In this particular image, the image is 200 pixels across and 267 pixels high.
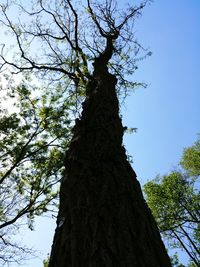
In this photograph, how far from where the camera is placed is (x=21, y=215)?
10.1 metres

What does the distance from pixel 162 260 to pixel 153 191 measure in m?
17.1

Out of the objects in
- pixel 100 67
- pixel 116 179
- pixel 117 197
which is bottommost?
pixel 117 197

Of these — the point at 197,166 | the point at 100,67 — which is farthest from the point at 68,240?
the point at 197,166

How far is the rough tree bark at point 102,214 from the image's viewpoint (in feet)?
6.87

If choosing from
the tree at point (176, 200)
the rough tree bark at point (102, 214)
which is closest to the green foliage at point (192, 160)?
the tree at point (176, 200)

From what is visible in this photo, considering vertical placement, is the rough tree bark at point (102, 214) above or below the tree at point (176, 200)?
below

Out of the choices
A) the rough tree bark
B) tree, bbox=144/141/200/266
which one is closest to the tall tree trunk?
the rough tree bark

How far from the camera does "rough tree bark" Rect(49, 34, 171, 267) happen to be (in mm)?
2094

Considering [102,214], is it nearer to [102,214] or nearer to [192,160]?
[102,214]

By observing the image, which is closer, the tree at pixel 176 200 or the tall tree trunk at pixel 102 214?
the tall tree trunk at pixel 102 214

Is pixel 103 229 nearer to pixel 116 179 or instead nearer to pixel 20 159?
pixel 116 179

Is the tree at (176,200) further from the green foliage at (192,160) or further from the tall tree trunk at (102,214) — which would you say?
the tall tree trunk at (102,214)

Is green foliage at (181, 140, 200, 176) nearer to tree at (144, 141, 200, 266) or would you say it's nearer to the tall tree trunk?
tree at (144, 141, 200, 266)

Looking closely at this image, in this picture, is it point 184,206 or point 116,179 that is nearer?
point 116,179
